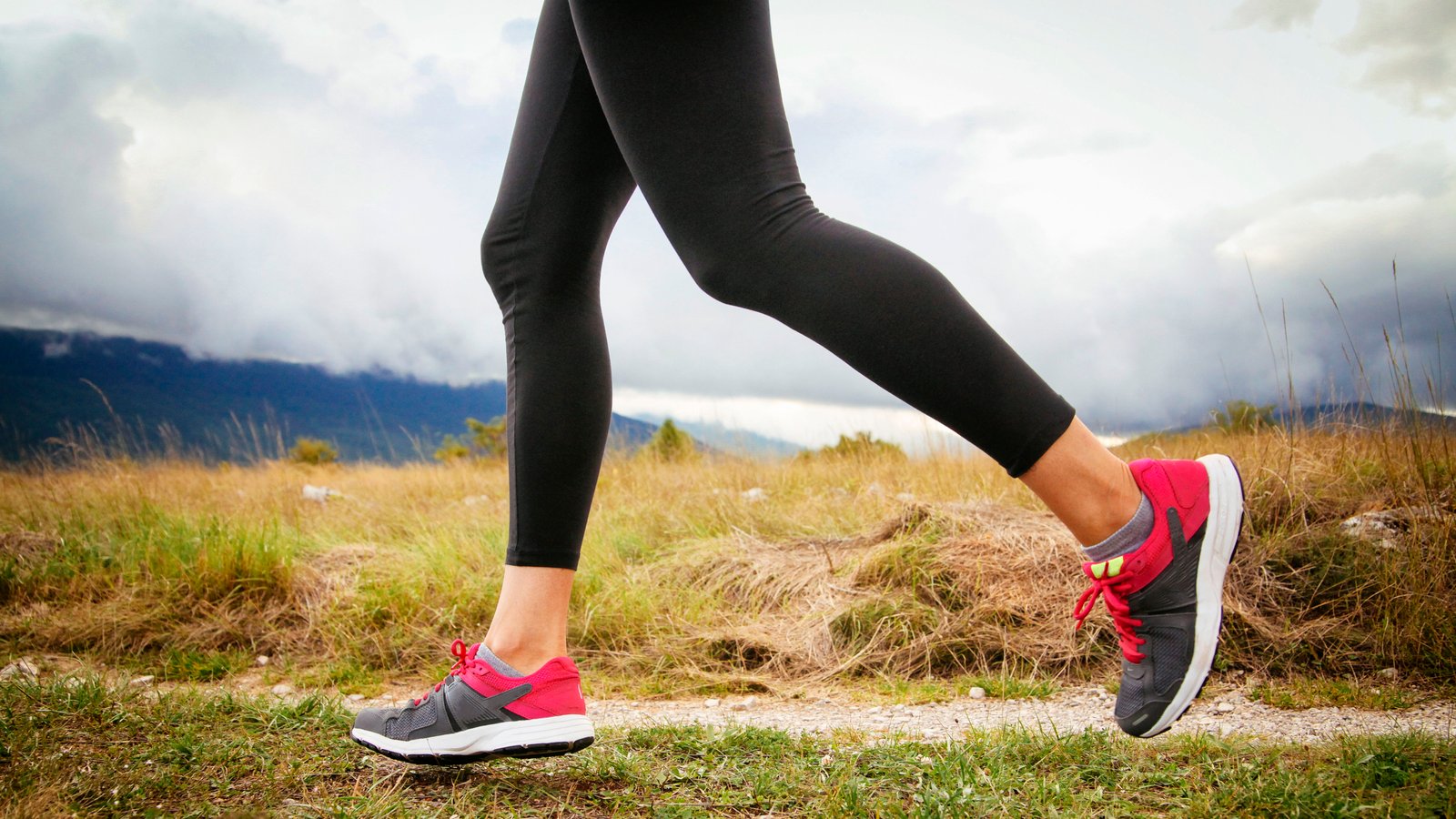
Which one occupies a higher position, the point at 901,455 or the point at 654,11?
the point at 654,11

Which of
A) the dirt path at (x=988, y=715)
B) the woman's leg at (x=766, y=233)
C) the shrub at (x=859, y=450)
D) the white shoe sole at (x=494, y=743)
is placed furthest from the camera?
the shrub at (x=859, y=450)

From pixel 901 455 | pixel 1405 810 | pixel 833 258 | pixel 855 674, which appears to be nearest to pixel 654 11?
pixel 833 258

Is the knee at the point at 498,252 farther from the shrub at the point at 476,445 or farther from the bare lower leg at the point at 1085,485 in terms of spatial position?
the shrub at the point at 476,445

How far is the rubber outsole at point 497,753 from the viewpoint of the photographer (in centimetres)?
129

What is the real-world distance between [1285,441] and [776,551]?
1.87m

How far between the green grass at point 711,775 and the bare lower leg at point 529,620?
196 millimetres

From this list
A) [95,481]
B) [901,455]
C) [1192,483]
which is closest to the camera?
[1192,483]

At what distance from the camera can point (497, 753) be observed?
1.30 m

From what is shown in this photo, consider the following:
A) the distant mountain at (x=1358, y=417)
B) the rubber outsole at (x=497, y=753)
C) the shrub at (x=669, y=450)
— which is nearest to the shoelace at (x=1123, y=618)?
the rubber outsole at (x=497, y=753)

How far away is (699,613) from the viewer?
272 centimetres

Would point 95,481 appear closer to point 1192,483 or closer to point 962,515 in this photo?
point 962,515

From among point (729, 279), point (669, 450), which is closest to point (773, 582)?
point (729, 279)

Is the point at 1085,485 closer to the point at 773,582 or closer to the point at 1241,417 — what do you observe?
the point at 773,582

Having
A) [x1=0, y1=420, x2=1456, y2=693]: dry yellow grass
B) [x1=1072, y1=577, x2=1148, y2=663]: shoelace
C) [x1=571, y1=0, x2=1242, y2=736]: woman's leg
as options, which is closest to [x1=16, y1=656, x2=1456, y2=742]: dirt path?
[x1=0, y1=420, x2=1456, y2=693]: dry yellow grass
